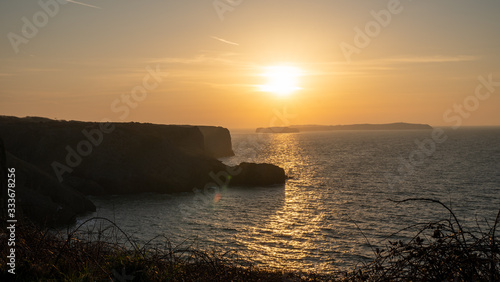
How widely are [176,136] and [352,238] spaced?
177 feet

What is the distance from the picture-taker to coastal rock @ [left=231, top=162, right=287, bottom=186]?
57312 mm

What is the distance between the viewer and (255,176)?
2274 inches

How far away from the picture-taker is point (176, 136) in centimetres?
7612

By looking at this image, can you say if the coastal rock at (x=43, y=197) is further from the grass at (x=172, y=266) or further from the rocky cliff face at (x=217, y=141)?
the rocky cliff face at (x=217, y=141)

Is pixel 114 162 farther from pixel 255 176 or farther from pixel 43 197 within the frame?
pixel 43 197

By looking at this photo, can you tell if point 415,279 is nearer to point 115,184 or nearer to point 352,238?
point 352,238

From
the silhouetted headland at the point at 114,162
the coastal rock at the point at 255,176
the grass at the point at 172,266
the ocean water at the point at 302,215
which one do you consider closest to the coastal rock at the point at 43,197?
the ocean water at the point at 302,215

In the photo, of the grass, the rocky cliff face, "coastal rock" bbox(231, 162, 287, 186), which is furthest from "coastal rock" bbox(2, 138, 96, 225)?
the rocky cliff face

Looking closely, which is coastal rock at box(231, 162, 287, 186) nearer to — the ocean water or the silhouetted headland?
the silhouetted headland

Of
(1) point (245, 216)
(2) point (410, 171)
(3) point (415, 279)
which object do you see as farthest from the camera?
(2) point (410, 171)

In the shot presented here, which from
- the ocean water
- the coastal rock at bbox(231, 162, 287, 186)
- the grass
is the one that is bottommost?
the ocean water

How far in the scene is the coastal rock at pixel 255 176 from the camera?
188ft

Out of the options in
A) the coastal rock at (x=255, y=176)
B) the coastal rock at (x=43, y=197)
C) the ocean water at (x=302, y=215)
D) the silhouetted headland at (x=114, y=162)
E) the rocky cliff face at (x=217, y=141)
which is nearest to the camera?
the ocean water at (x=302, y=215)

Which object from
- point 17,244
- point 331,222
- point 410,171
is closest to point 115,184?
point 331,222
